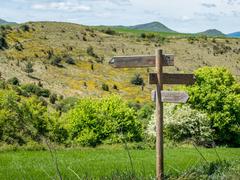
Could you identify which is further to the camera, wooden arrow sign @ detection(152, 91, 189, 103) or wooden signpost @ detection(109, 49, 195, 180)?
wooden signpost @ detection(109, 49, 195, 180)

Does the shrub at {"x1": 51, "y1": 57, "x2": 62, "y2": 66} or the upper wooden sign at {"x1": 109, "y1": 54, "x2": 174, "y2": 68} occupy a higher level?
the upper wooden sign at {"x1": 109, "y1": 54, "x2": 174, "y2": 68}

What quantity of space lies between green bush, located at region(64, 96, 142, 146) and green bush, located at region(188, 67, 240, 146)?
495 cm

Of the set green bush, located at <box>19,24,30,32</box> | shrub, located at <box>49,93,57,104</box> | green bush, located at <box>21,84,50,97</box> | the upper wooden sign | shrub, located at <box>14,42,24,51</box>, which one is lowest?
shrub, located at <box>49,93,57,104</box>

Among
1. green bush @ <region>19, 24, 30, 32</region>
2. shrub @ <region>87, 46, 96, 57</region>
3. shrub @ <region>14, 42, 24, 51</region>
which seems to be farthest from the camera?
green bush @ <region>19, 24, 30, 32</region>

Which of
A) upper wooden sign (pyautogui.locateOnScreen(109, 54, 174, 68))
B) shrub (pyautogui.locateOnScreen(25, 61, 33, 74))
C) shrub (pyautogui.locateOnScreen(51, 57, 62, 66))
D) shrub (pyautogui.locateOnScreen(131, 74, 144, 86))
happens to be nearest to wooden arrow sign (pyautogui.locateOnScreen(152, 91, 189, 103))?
upper wooden sign (pyautogui.locateOnScreen(109, 54, 174, 68))

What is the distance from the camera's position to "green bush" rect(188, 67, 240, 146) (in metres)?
36.9

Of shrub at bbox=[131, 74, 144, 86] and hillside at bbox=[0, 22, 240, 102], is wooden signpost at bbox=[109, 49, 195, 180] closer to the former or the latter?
hillside at bbox=[0, 22, 240, 102]

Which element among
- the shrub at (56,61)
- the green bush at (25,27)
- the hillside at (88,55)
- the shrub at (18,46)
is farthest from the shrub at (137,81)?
the green bush at (25,27)

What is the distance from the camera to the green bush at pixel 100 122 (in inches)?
1362

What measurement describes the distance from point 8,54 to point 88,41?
23752 mm

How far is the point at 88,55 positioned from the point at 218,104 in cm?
5750

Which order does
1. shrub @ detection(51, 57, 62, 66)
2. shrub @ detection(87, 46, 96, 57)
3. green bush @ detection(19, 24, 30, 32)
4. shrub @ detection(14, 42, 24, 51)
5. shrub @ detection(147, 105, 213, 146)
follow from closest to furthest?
1. shrub @ detection(147, 105, 213, 146)
2. shrub @ detection(51, 57, 62, 66)
3. shrub @ detection(14, 42, 24, 51)
4. shrub @ detection(87, 46, 96, 57)
5. green bush @ detection(19, 24, 30, 32)

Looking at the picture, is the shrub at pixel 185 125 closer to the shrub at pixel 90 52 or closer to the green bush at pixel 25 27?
the shrub at pixel 90 52

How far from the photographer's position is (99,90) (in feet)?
250
